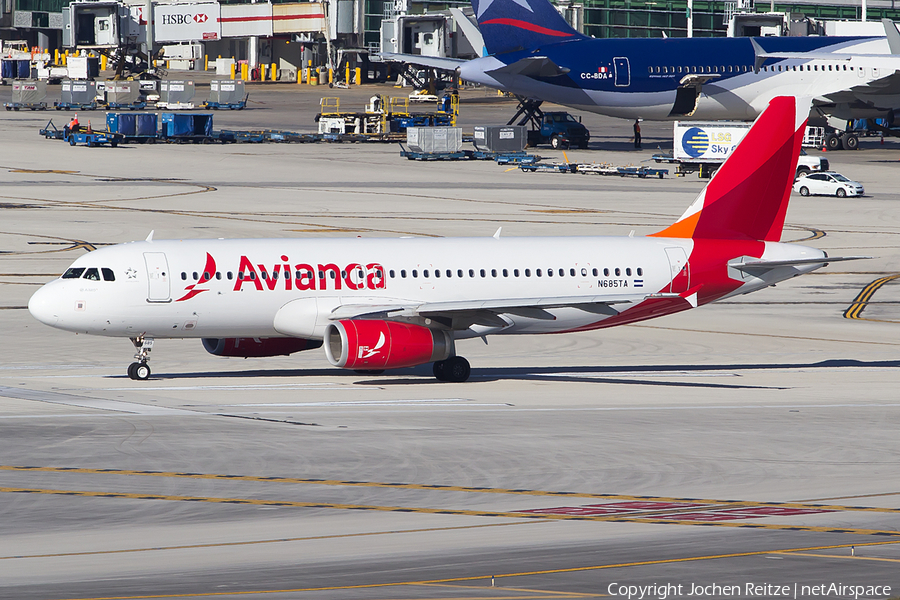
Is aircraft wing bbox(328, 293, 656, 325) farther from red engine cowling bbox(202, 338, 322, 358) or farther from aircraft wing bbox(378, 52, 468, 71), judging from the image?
aircraft wing bbox(378, 52, 468, 71)

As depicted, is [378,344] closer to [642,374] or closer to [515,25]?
[642,374]

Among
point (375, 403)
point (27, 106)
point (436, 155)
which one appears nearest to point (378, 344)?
point (375, 403)

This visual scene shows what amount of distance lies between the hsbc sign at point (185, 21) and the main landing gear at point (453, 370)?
158153 millimetres

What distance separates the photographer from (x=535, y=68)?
102312 millimetres

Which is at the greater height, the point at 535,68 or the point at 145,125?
the point at 535,68

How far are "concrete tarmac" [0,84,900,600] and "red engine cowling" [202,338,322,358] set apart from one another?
0.93 m

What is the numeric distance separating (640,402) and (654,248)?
6.66m

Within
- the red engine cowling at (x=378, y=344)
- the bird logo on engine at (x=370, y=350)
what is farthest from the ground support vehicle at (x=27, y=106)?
the bird logo on engine at (x=370, y=350)

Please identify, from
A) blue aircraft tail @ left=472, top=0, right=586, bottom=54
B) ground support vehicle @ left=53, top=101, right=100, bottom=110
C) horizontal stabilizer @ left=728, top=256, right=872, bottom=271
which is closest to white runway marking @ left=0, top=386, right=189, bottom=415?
horizontal stabilizer @ left=728, top=256, right=872, bottom=271

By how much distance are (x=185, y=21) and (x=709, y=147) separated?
111803mm

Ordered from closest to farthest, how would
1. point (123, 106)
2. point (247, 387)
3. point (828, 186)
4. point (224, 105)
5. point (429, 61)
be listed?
point (247, 387) → point (828, 186) → point (429, 61) → point (123, 106) → point (224, 105)

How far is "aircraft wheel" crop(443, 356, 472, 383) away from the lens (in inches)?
1505

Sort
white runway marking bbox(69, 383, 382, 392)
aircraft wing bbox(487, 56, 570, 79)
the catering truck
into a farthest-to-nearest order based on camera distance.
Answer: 1. aircraft wing bbox(487, 56, 570, 79)
2. the catering truck
3. white runway marking bbox(69, 383, 382, 392)

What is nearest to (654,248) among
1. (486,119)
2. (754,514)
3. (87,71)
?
(754,514)
